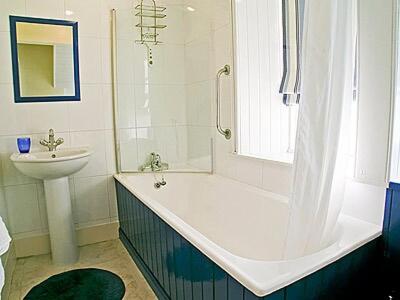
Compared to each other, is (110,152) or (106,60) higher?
(106,60)

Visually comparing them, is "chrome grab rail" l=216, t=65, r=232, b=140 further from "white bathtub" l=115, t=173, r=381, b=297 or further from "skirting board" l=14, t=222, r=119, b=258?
"skirting board" l=14, t=222, r=119, b=258

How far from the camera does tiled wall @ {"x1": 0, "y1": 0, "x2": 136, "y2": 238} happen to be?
7.93ft

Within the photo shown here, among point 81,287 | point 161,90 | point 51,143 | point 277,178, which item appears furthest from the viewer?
point 161,90

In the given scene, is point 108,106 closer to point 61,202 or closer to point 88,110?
point 88,110

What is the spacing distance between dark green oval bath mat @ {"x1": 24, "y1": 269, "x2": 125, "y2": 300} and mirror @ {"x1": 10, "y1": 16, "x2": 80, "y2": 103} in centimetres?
144

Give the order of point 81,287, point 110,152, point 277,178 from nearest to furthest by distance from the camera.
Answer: point 277,178 → point 81,287 → point 110,152

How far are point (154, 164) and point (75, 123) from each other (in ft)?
2.62

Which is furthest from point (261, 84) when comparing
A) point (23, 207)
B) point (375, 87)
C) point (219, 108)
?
point (23, 207)

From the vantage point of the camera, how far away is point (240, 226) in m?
2.16

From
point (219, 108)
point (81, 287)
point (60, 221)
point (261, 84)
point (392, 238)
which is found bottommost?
point (81, 287)

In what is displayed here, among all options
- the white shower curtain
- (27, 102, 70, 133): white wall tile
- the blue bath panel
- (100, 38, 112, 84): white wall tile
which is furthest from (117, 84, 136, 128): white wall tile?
the blue bath panel

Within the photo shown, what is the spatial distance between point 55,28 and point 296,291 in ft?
8.56

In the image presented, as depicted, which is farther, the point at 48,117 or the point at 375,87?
the point at 48,117

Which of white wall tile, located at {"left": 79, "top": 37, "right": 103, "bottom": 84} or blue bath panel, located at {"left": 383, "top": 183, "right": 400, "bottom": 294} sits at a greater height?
white wall tile, located at {"left": 79, "top": 37, "right": 103, "bottom": 84}
